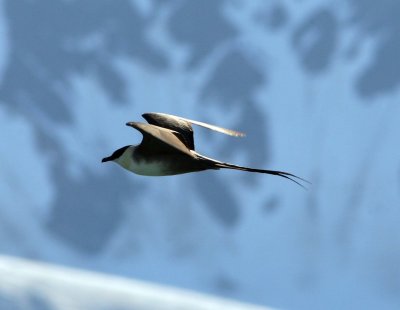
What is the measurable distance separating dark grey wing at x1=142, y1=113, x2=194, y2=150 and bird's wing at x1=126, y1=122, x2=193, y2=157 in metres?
0.58

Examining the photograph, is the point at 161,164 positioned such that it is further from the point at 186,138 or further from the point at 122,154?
the point at 186,138

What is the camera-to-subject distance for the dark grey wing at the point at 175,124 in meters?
19.3

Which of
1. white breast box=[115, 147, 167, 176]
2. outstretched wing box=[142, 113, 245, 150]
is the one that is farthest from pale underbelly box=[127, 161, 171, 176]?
outstretched wing box=[142, 113, 245, 150]

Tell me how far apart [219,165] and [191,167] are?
758 millimetres

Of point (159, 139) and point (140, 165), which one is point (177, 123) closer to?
point (140, 165)

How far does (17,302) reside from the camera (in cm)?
19700

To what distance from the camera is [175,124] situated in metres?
19.6

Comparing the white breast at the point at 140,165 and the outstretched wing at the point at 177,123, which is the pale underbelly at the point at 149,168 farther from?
the outstretched wing at the point at 177,123

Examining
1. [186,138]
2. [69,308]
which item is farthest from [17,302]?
[186,138]

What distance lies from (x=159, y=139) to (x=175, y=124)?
552 centimetres

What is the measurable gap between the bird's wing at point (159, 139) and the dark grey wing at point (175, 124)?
0.58 m

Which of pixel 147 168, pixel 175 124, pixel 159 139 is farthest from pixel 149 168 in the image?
pixel 159 139

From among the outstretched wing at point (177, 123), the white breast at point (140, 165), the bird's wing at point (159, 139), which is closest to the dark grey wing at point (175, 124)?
the outstretched wing at point (177, 123)

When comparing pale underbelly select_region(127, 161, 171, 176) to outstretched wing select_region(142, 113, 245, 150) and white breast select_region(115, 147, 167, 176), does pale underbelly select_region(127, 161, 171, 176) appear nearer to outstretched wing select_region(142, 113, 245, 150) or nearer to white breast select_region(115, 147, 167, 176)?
white breast select_region(115, 147, 167, 176)
